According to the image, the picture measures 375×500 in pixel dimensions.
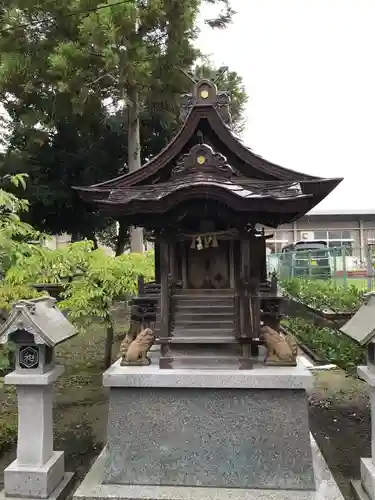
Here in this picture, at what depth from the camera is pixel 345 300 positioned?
9.86 meters

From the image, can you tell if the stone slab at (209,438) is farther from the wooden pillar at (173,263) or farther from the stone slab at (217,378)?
the wooden pillar at (173,263)

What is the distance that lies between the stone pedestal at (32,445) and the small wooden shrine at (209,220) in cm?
134

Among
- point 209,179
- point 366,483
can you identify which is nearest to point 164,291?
point 209,179

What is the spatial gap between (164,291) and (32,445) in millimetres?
2102

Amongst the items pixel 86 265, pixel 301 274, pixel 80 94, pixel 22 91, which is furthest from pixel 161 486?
pixel 301 274

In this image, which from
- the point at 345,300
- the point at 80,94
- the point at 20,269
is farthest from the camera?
the point at 80,94

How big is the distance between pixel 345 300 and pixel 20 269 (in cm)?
740

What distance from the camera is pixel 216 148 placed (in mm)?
4891

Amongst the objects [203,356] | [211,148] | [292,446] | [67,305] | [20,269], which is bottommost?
[292,446]

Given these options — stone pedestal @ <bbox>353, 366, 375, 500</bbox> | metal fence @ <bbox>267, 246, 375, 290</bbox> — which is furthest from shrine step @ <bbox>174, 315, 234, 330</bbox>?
metal fence @ <bbox>267, 246, 375, 290</bbox>

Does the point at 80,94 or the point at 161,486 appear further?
the point at 80,94

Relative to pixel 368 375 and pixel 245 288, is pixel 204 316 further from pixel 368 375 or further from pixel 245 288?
pixel 368 375

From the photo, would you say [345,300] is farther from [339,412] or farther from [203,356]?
[203,356]

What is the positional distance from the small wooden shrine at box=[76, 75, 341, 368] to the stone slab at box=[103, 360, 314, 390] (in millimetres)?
188
